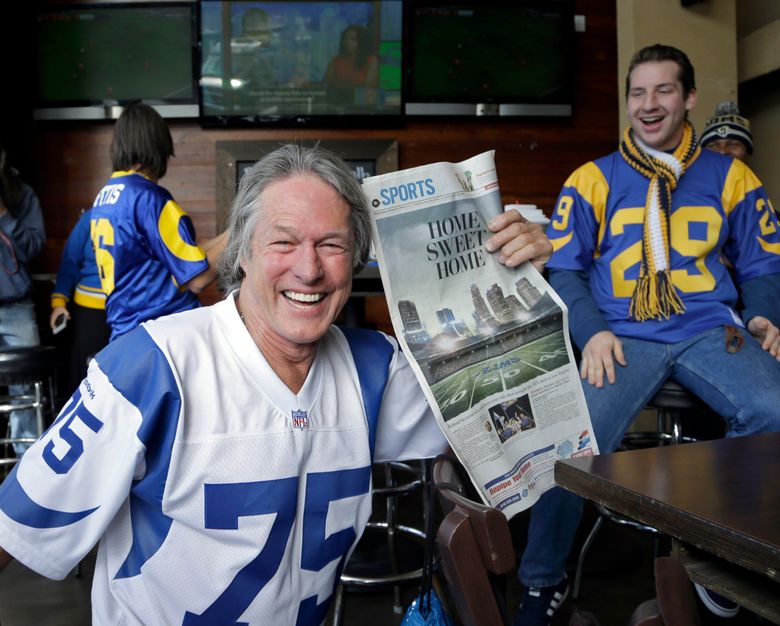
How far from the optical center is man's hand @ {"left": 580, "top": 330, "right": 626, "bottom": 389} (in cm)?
177

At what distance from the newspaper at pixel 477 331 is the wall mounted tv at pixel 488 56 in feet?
12.5

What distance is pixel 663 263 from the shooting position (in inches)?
74.4

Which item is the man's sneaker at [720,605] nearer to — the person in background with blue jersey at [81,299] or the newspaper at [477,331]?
the newspaper at [477,331]

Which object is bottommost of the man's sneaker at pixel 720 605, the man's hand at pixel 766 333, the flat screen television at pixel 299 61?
the man's sneaker at pixel 720 605

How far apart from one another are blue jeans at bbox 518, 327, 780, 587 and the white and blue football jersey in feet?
2.31

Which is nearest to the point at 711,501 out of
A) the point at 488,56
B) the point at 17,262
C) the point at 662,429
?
the point at 662,429

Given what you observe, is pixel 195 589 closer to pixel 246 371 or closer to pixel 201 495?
pixel 201 495

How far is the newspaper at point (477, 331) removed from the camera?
1.07m

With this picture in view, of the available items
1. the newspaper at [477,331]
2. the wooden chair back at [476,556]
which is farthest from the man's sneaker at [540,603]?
the wooden chair back at [476,556]

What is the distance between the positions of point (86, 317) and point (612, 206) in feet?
6.92

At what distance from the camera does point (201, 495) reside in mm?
957

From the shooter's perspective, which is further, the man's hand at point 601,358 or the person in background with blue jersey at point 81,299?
the person in background with blue jersey at point 81,299

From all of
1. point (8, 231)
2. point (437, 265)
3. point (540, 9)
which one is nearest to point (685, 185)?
point (437, 265)

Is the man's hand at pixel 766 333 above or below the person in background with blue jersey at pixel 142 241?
below
